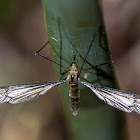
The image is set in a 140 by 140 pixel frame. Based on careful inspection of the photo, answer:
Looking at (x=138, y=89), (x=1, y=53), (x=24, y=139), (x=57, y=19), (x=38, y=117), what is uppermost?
(x=1, y=53)

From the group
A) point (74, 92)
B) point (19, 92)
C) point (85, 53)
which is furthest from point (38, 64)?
point (85, 53)

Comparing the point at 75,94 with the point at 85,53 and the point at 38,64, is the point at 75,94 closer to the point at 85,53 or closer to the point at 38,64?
the point at 85,53

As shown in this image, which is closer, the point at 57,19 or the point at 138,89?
the point at 57,19

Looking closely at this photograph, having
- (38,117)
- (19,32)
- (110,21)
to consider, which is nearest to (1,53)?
(19,32)

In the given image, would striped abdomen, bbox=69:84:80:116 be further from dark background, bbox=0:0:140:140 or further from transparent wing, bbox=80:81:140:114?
dark background, bbox=0:0:140:140

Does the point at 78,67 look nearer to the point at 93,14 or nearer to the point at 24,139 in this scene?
the point at 93,14

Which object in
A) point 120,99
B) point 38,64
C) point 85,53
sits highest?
point 38,64
